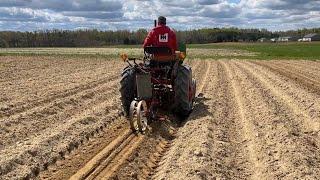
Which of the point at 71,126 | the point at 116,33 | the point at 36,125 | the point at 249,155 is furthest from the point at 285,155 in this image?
the point at 116,33

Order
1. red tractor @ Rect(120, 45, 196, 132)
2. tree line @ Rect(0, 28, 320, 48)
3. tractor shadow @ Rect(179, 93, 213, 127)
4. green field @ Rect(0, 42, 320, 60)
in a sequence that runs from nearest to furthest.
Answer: red tractor @ Rect(120, 45, 196, 132), tractor shadow @ Rect(179, 93, 213, 127), green field @ Rect(0, 42, 320, 60), tree line @ Rect(0, 28, 320, 48)

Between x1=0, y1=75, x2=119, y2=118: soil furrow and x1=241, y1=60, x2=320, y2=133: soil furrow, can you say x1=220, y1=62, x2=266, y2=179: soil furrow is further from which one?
x1=0, y1=75, x2=119, y2=118: soil furrow

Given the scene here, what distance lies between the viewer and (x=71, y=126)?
9430 mm

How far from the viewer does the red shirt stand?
33.3ft

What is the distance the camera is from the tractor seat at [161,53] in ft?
32.7

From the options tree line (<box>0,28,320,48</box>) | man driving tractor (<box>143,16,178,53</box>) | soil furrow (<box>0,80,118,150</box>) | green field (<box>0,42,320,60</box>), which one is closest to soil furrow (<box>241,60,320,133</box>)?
man driving tractor (<box>143,16,178,53</box>)

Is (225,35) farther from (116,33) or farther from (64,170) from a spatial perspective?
(64,170)

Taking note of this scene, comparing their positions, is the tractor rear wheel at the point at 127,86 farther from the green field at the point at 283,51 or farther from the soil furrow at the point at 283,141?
the green field at the point at 283,51

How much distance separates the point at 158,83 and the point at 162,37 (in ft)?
3.03

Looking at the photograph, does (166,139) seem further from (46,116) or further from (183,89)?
(46,116)

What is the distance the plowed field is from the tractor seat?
1241 mm

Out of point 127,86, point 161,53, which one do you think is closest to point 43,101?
point 127,86

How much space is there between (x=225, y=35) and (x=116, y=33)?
25.8 m

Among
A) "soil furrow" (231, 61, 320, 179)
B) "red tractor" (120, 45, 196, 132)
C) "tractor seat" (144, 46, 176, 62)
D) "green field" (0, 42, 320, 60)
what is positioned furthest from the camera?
"green field" (0, 42, 320, 60)
